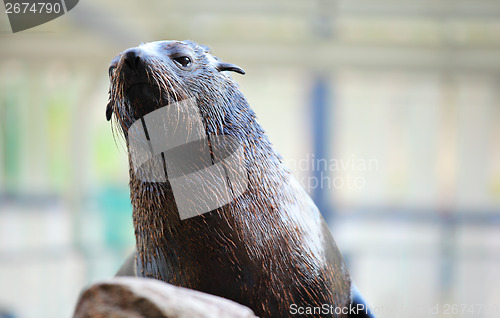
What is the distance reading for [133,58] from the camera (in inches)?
22.1

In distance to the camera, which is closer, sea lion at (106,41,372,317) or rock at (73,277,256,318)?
rock at (73,277,256,318)

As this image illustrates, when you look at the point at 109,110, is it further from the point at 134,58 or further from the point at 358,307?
the point at 358,307

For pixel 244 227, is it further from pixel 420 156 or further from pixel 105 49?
pixel 420 156

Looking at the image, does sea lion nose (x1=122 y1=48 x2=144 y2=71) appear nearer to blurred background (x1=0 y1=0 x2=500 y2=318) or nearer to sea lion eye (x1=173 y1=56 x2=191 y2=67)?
sea lion eye (x1=173 y1=56 x2=191 y2=67)

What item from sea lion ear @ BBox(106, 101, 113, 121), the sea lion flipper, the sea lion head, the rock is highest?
the sea lion head

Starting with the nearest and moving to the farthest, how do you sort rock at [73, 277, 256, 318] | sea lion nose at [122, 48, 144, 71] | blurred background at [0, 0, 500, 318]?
rock at [73, 277, 256, 318] < sea lion nose at [122, 48, 144, 71] < blurred background at [0, 0, 500, 318]

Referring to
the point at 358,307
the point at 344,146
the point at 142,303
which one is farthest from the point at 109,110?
the point at 344,146

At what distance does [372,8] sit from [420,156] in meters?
0.65

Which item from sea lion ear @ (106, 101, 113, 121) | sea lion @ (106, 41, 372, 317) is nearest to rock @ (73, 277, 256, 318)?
sea lion @ (106, 41, 372, 317)

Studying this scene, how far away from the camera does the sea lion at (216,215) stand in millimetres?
588

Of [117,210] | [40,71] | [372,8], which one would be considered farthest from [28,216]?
[372,8]

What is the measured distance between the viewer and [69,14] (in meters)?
1.04

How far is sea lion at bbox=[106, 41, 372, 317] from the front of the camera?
0.59 m

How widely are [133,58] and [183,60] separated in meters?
0.08
